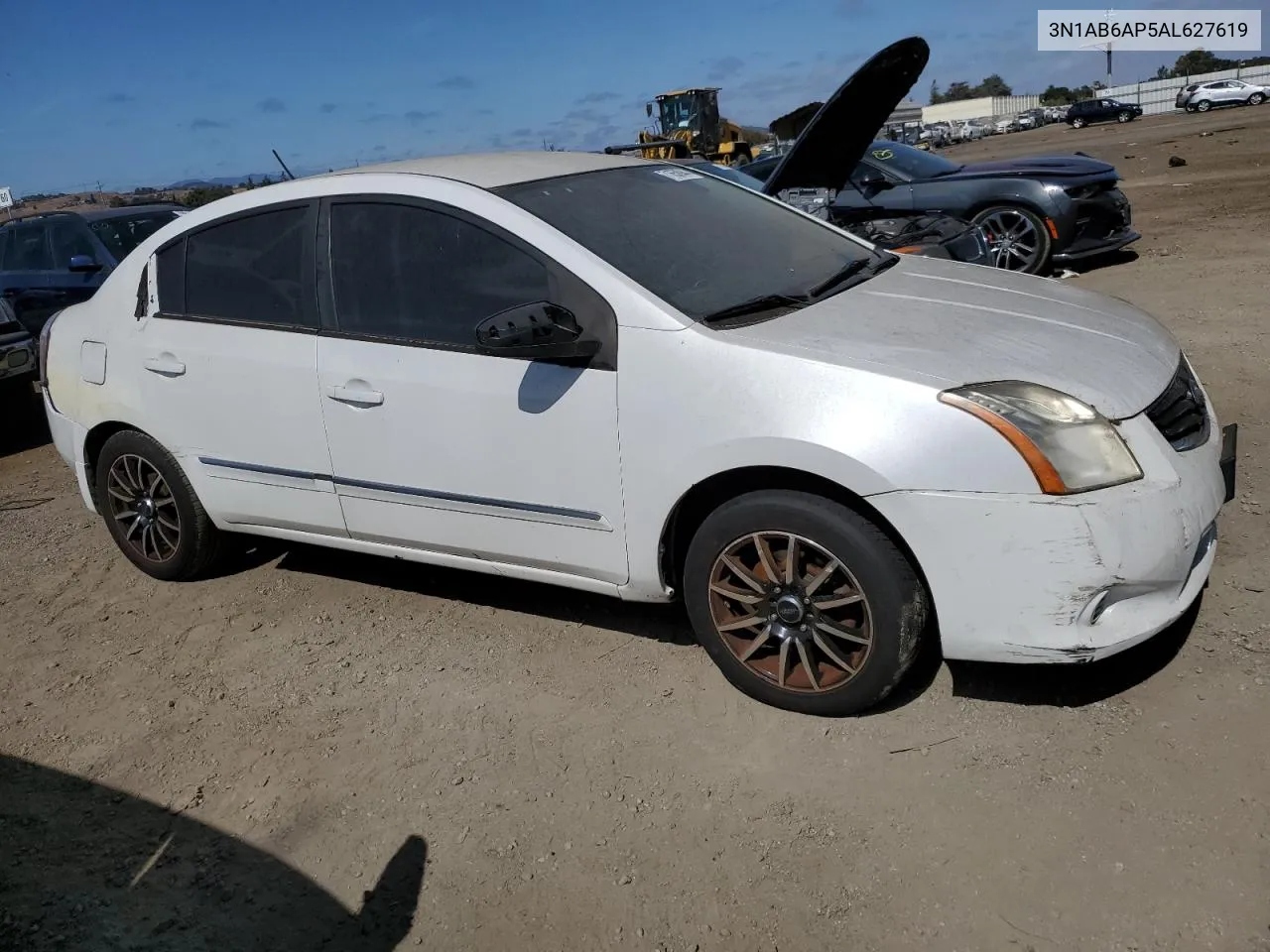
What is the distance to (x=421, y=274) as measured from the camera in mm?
3729

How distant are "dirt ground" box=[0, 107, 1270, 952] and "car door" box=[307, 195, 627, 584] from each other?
54cm

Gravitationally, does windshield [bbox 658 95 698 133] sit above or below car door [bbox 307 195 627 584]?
above

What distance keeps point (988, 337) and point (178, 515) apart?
3.47 m

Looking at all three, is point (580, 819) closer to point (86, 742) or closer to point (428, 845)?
point (428, 845)

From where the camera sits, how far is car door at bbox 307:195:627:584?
338 cm

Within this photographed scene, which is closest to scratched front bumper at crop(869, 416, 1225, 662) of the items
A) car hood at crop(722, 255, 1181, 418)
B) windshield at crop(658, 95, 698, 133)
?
car hood at crop(722, 255, 1181, 418)

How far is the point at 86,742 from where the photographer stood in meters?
3.74

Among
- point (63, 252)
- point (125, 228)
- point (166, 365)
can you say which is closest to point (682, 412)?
point (166, 365)

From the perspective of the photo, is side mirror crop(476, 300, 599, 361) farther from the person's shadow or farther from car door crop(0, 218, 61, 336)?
car door crop(0, 218, 61, 336)

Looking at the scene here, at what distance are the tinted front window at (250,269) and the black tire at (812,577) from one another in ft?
6.22

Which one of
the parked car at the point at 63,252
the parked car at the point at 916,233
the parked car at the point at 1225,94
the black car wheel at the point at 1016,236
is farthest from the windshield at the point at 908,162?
the parked car at the point at 1225,94

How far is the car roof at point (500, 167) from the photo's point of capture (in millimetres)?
3805

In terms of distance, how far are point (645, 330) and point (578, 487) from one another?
0.57m

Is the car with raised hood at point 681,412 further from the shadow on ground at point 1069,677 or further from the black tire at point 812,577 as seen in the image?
the shadow on ground at point 1069,677
